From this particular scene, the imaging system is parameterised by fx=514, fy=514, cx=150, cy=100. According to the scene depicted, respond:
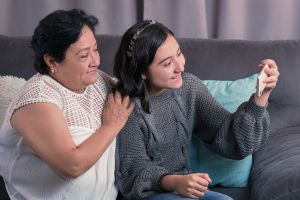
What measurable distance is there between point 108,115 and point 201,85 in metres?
0.39

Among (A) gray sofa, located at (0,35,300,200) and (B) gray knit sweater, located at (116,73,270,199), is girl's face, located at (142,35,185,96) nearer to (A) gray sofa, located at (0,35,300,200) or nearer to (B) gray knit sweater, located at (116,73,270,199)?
(B) gray knit sweater, located at (116,73,270,199)

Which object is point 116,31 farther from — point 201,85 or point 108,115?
point 108,115

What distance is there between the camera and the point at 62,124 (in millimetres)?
1430

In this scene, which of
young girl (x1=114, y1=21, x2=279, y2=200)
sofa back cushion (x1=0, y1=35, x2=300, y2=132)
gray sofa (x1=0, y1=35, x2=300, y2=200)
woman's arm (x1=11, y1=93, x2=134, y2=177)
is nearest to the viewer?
woman's arm (x1=11, y1=93, x2=134, y2=177)

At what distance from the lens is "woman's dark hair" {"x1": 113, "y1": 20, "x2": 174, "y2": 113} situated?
5.25 feet

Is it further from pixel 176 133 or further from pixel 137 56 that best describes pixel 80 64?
pixel 176 133

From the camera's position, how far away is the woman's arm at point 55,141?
4.62 ft

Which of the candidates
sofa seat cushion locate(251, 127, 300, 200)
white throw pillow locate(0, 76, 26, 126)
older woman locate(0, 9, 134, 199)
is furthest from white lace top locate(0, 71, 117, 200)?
sofa seat cushion locate(251, 127, 300, 200)

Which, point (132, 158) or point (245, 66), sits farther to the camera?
point (245, 66)

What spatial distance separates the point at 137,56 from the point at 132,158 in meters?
0.33

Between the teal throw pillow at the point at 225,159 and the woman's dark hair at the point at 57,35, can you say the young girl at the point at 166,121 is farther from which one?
the woman's dark hair at the point at 57,35

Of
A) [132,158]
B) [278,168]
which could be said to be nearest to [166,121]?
[132,158]

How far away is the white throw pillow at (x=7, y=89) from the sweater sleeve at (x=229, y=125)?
0.67 meters

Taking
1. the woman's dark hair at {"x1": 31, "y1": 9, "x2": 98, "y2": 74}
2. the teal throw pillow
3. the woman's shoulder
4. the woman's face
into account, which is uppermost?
the woman's dark hair at {"x1": 31, "y1": 9, "x2": 98, "y2": 74}
